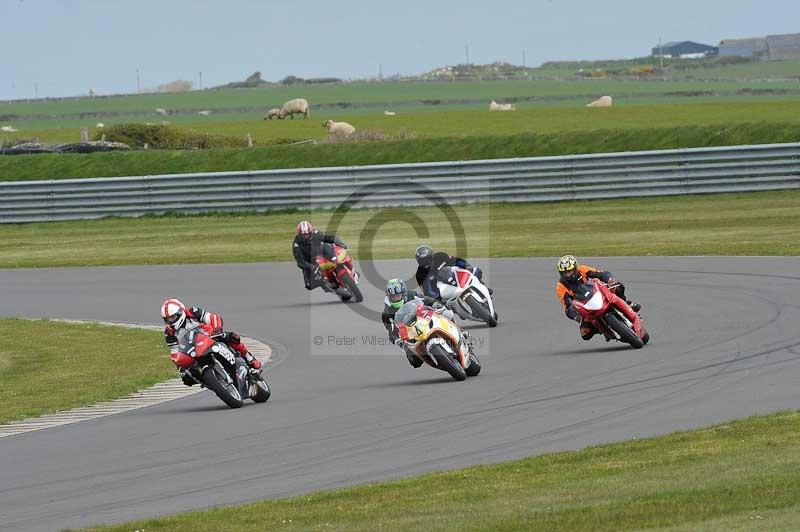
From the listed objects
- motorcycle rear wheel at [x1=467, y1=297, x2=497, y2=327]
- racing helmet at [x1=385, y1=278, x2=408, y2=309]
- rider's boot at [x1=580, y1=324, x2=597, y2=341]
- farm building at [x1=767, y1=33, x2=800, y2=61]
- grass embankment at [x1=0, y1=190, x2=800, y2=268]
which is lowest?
grass embankment at [x1=0, y1=190, x2=800, y2=268]

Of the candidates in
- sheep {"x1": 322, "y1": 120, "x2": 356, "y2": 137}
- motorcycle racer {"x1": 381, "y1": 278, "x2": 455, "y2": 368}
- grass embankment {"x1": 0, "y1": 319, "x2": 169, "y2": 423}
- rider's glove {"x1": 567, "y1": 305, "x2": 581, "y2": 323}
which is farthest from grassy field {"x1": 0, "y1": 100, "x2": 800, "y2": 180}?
motorcycle racer {"x1": 381, "y1": 278, "x2": 455, "y2": 368}

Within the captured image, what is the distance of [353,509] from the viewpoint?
33.9 ft

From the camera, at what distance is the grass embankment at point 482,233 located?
30620 millimetres

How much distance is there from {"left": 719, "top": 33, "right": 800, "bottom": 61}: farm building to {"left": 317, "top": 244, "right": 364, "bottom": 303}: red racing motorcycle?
134 metres

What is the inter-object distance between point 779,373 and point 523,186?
76.9 ft

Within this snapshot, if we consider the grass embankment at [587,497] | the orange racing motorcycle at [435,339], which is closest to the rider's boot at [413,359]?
A: the orange racing motorcycle at [435,339]

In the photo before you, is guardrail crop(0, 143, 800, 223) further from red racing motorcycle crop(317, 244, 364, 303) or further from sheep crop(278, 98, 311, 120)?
sheep crop(278, 98, 311, 120)

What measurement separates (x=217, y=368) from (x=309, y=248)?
9.09 m

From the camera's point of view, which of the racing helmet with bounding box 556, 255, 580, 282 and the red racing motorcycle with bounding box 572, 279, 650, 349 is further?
the racing helmet with bounding box 556, 255, 580, 282

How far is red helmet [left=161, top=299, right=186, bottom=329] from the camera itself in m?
15.7

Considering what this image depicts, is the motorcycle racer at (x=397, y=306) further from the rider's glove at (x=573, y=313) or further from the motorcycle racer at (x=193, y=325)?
the motorcycle racer at (x=193, y=325)

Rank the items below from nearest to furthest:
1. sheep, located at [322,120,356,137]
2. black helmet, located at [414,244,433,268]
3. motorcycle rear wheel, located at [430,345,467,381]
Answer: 1. motorcycle rear wheel, located at [430,345,467,381]
2. black helmet, located at [414,244,433,268]
3. sheep, located at [322,120,356,137]

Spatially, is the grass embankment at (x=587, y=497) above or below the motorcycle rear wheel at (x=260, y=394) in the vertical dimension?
above

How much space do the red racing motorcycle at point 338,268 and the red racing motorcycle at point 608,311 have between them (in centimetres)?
718
